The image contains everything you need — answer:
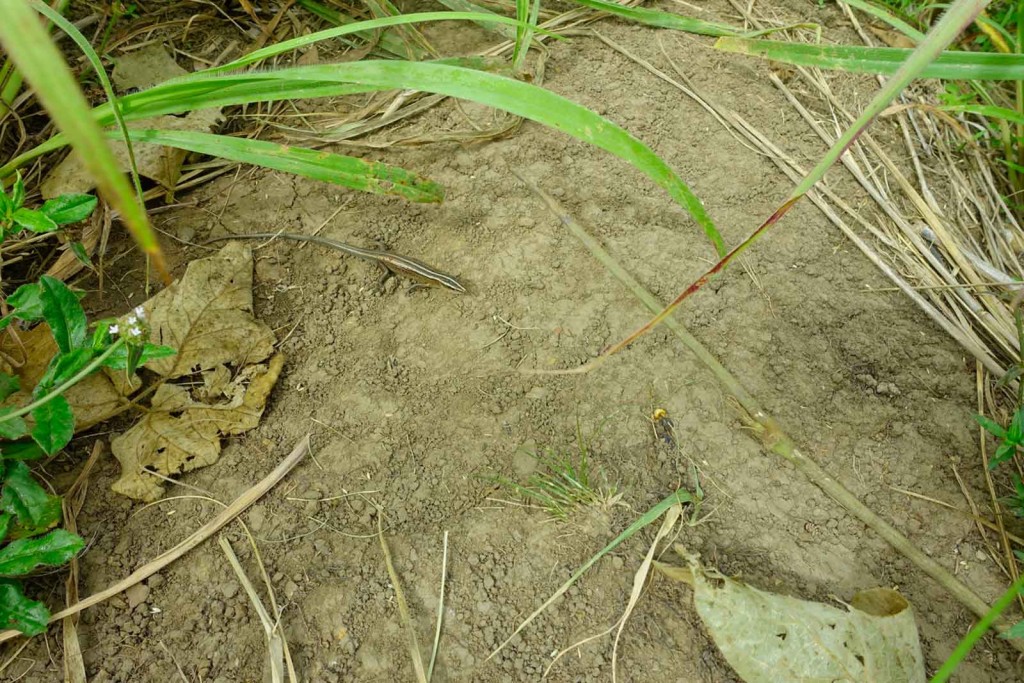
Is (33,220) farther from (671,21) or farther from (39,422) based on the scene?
(671,21)

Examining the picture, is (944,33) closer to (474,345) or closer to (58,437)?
(474,345)

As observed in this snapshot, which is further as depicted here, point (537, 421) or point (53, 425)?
point (537, 421)

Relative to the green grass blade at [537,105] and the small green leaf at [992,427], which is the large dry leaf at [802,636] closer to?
the small green leaf at [992,427]

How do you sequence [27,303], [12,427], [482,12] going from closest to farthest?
[12,427]
[27,303]
[482,12]

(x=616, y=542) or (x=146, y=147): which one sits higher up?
(x=146, y=147)

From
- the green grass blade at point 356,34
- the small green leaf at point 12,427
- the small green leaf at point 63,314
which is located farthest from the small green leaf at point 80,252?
the green grass blade at point 356,34

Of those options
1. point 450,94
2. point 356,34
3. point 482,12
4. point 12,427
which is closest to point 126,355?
point 12,427

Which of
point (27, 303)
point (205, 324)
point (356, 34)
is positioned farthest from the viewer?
point (356, 34)
